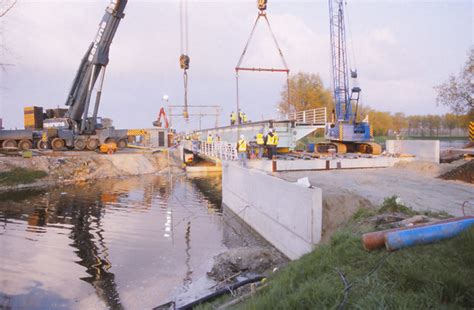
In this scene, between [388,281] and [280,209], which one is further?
[280,209]

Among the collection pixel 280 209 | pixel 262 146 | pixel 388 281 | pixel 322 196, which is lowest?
pixel 280 209

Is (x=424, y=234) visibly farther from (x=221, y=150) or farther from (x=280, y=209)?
(x=221, y=150)

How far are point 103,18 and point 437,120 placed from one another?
3234 inches

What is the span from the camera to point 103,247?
10547 mm

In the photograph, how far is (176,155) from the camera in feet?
113

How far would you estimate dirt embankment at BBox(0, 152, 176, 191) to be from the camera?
25.3 m

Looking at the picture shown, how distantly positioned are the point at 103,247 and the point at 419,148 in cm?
1431

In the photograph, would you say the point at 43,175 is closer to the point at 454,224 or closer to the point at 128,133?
the point at 128,133

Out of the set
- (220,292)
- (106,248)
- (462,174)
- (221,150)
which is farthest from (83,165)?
(462,174)

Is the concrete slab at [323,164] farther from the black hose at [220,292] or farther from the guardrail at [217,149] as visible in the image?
the black hose at [220,292]

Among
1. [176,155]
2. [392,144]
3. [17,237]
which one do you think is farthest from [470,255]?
[176,155]

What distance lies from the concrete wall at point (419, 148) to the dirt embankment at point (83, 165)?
60.8 feet

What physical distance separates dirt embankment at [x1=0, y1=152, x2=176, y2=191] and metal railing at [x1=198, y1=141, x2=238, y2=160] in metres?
5.18

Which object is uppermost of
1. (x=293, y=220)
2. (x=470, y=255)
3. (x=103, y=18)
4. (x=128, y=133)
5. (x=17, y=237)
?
(x=103, y=18)
